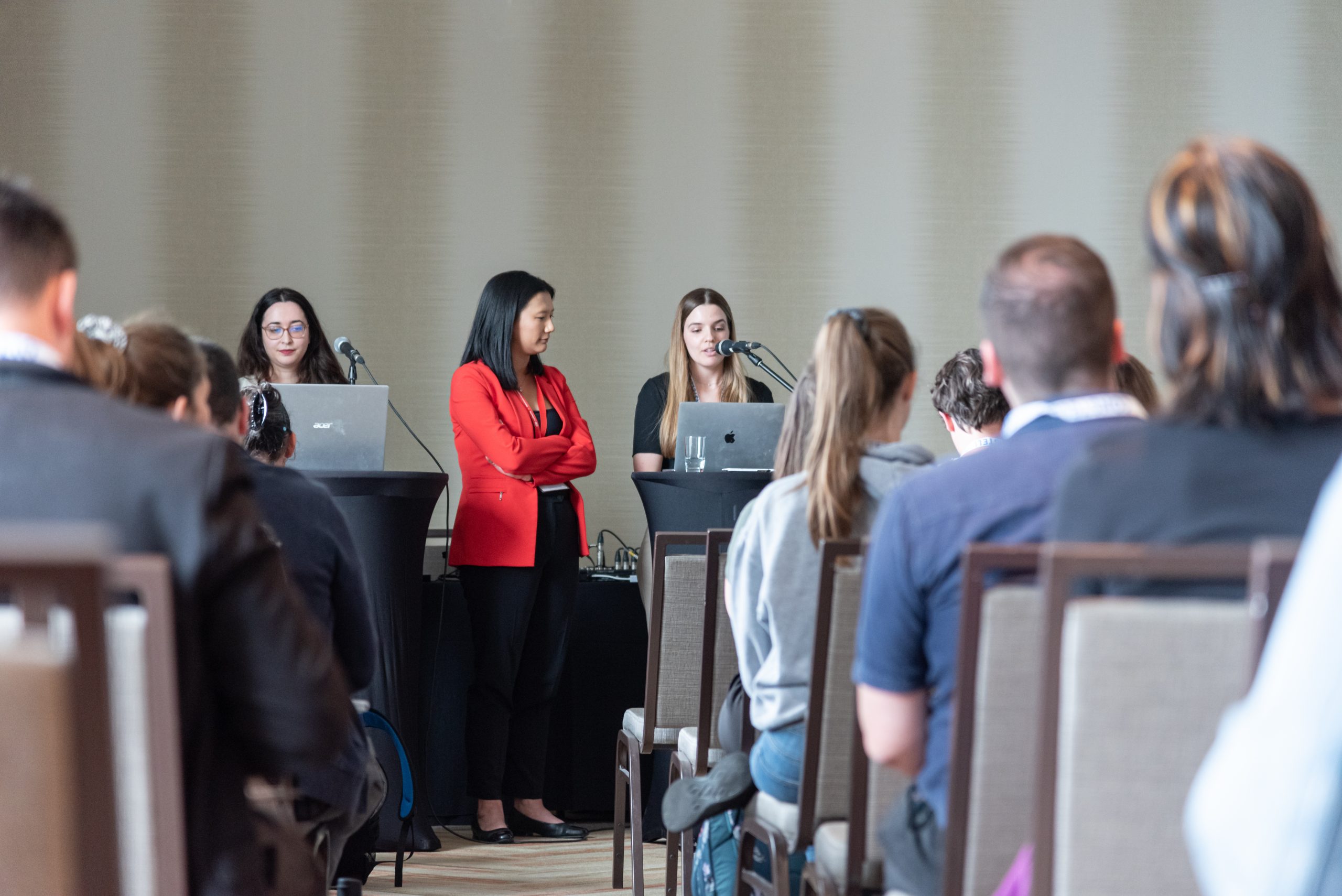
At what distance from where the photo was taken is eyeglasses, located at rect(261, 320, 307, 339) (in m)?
4.11

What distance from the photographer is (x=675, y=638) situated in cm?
273

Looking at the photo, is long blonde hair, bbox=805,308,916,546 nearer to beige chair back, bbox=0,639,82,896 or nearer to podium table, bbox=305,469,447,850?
beige chair back, bbox=0,639,82,896

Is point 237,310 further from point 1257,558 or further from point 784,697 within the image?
point 1257,558

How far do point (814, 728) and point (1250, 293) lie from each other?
913 millimetres

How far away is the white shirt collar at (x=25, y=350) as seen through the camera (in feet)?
4.06

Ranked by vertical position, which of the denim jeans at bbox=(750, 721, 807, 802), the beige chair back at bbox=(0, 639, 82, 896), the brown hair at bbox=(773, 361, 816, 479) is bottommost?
the denim jeans at bbox=(750, 721, 807, 802)

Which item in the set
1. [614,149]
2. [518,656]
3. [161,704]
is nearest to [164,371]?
[161,704]

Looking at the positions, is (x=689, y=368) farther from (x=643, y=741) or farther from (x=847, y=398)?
(x=847, y=398)

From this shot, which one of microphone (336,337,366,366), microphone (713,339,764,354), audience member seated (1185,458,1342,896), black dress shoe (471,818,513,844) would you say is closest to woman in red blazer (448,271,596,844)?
black dress shoe (471,818,513,844)

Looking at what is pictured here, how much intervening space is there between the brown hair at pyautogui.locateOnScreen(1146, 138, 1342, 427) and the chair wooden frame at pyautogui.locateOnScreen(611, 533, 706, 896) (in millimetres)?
1544

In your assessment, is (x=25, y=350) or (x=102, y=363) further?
(x=102, y=363)

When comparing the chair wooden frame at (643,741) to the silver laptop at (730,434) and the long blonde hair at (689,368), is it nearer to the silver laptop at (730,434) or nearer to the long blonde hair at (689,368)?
the silver laptop at (730,434)

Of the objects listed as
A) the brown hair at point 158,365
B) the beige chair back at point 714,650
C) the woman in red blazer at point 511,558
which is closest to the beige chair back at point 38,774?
the brown hair at point 158,365

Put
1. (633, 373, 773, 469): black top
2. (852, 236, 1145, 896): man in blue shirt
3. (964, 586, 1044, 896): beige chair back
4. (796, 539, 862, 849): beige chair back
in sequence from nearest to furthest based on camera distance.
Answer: (964, 586, 1044, 896): beige chair back
(852, 236, 1145, 896): man in blue shirt
(796, 539, 862, 849): beige chair back
(633, 373, 773, 469): black top
